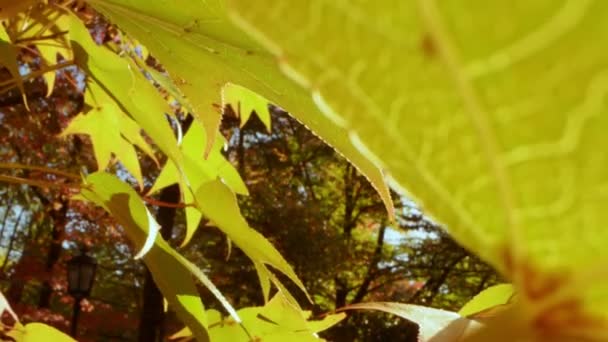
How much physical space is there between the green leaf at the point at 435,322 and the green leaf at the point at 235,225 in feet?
0.43

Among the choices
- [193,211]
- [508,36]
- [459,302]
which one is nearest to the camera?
[508,36]

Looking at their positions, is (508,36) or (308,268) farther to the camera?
(308,268)

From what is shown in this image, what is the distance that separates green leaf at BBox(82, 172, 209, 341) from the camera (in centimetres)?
49

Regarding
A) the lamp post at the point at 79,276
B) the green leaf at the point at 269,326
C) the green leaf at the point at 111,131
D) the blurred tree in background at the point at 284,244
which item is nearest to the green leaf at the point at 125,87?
the green leaf at the point at 269,326

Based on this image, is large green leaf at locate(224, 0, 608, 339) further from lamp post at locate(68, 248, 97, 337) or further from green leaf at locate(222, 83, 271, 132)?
lamp post at locate(68, 248, 97, 337)

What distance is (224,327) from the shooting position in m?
0.61

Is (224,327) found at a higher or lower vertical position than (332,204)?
lower

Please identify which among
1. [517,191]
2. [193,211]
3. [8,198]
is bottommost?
[517,191]

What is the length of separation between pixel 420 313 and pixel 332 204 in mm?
5496

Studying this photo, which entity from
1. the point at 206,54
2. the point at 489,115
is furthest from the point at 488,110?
the point at 206,54

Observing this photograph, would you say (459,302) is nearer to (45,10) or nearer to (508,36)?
(45,10)

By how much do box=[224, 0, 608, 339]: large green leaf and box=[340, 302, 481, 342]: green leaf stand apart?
7.7 inches

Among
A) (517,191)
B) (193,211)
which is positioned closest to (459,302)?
(193,211)

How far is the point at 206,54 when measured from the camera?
0.48m
